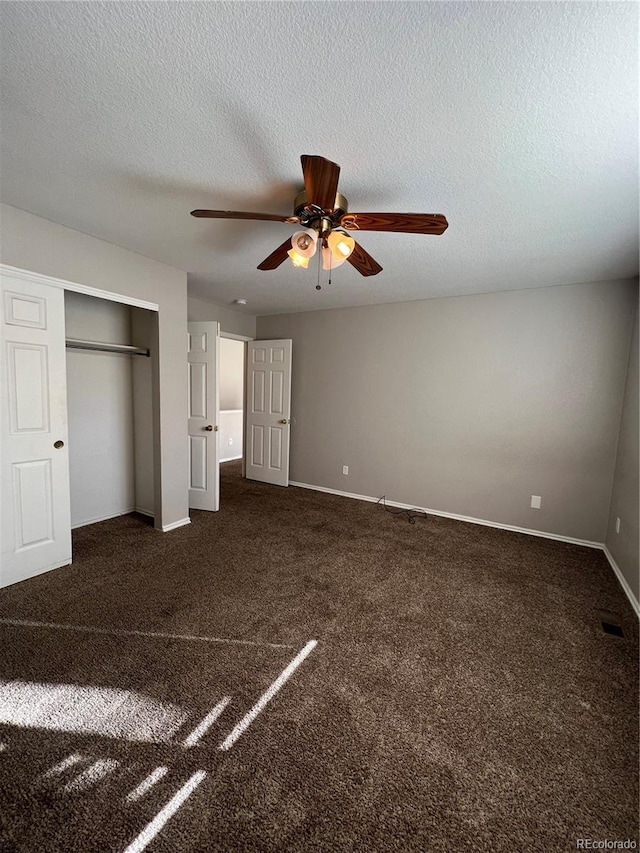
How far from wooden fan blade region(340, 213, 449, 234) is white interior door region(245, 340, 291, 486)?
3135 mm

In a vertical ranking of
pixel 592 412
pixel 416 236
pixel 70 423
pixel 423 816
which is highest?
pixel 416 236

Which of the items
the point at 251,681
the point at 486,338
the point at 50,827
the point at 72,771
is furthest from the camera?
the point at 486,338

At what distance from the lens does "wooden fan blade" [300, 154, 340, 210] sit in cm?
137

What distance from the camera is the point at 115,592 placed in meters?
2.44

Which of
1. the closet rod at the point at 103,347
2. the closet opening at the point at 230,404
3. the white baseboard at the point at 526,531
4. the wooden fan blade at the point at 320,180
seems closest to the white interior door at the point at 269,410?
the white baseboard at the point at 526,531

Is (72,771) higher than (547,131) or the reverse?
the reverse

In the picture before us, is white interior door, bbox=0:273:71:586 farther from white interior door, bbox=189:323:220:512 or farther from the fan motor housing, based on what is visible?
the fan motor housing

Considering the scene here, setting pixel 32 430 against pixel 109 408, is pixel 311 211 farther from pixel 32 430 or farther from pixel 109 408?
pixel 109 408

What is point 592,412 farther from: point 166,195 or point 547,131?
point 166,195

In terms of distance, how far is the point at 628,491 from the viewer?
282 cm

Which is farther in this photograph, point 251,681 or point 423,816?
point 251,681

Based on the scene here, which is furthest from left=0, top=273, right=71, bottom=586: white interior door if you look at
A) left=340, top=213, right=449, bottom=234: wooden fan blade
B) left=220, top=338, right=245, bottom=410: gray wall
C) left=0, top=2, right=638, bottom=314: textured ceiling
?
left=220, top=338, right=245, bottom=410: gray wall

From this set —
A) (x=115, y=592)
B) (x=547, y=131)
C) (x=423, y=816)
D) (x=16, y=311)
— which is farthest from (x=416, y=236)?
(x=115, y=592)

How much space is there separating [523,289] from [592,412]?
1.36 m
